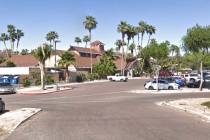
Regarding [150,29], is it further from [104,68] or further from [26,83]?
[26,83]

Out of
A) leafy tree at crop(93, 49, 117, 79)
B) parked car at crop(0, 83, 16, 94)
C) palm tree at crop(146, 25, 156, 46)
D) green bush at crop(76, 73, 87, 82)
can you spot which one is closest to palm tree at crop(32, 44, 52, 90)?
parked car at crop(0, 83, 16, 94)

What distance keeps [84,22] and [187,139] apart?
325 ft

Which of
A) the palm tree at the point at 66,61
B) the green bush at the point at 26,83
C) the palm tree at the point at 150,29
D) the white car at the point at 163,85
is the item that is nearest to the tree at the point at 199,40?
the white car at the point at 163,85

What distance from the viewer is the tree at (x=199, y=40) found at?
5153 centimetres

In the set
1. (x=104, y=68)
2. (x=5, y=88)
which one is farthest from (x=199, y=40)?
(x=104, y=68)

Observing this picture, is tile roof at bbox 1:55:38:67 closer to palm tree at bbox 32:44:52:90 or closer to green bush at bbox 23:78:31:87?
green bush at bbox 23:78:31:87

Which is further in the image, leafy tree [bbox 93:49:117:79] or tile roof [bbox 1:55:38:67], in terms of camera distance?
leafy tree [bbox 93:49:117:79]

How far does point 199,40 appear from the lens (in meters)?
52.1

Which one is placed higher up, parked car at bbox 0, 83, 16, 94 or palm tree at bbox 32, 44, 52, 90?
palm tree at bbox 32, 44, 52, 90

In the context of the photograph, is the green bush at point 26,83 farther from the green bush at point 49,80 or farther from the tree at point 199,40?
the tree at point 199,40

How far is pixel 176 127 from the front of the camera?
18.4 meters

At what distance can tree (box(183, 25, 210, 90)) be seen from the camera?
51531 mm

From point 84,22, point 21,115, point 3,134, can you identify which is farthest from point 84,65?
point 3,134

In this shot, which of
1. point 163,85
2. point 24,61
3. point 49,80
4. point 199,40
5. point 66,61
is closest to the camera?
point 199,40
